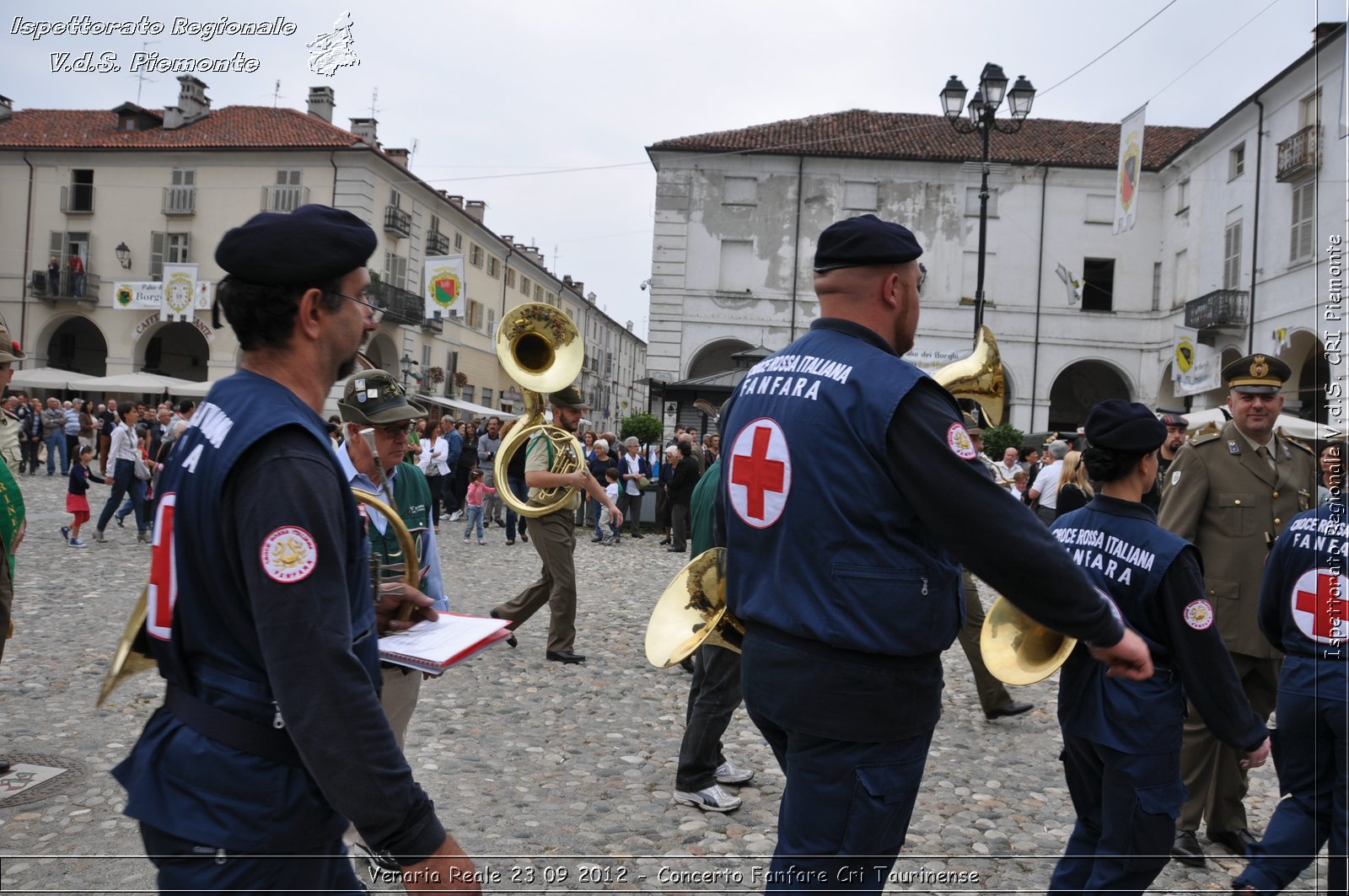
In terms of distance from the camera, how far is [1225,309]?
26.2m

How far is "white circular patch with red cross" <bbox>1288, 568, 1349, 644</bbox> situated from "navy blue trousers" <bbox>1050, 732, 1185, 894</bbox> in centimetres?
90

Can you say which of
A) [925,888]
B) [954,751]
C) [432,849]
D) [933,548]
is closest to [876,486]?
[933,548]

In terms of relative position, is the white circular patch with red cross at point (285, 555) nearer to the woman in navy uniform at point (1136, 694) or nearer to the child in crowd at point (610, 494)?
the woman in navy uniform at point (1136, 694)

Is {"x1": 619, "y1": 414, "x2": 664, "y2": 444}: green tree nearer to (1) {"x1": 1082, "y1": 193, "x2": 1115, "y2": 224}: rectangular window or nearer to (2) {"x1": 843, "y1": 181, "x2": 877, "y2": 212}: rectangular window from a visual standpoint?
(2) {"x1": 843, "y1": 181, "x2": 877, "y2": 212}: rectangular window

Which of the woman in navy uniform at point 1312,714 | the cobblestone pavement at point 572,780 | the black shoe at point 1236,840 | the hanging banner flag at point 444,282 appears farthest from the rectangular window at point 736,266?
the woman in navy uniform at point 1312,714

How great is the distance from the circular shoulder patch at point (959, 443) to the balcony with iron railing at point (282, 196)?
3717cm

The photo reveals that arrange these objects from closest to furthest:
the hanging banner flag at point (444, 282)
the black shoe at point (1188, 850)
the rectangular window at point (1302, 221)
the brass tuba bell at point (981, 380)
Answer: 1. the brass tuba bell at point (981, 380)
2. the black shoe at point (1188, 850)
3. the rectangular window at point (1302, 221)
4. the hanging banner flag at point (444, 282)

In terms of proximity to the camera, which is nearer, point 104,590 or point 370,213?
point 104,590

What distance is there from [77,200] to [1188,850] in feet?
140

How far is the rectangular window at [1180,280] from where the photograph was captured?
103 ft

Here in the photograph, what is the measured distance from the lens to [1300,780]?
3.64 meters

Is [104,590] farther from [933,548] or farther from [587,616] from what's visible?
[933,548]

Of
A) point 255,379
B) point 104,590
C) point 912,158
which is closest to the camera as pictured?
point 255,379

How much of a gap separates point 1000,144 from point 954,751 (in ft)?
108
